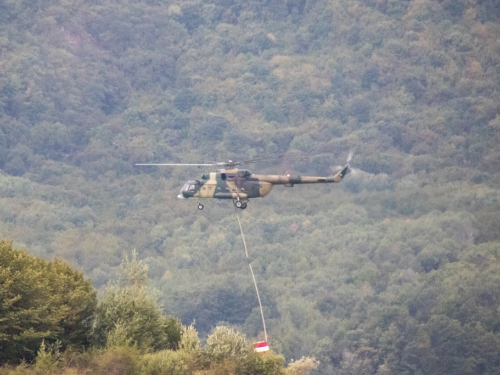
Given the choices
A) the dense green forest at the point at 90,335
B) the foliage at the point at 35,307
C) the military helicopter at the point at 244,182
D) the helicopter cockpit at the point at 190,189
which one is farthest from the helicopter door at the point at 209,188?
the foliage at the point at 35,307

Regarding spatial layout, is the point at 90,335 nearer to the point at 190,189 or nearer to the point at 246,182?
the point at 246,182

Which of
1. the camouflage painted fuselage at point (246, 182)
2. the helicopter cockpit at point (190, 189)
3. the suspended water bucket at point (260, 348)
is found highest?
the helicopter cockpit at point (190, 189)

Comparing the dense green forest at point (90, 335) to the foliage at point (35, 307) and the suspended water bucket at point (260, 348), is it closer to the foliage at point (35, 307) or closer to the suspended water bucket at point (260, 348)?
the foliage at point (35, 307)

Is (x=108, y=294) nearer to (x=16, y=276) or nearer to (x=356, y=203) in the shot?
(x=16, y=276)

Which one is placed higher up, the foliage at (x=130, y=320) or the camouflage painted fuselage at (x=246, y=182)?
the camouflage painted fuselage at (x=246, y=182)

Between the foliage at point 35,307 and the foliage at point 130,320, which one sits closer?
the foliage at point 35,307

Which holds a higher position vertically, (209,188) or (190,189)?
(190,189)

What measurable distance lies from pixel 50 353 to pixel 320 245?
139 meters

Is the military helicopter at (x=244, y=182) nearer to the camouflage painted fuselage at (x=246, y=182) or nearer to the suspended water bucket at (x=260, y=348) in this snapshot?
the camouflage painted fuselage at (x=246, y=182)

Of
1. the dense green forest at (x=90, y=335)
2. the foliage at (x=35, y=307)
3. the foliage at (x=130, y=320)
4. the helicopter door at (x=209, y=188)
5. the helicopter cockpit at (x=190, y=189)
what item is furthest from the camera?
the helicopter cockpit at (x=190, y=189)

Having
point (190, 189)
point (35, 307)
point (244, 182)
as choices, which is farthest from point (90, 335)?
point (190, 189)

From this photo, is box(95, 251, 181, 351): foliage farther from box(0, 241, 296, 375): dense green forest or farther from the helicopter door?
the helicopter door

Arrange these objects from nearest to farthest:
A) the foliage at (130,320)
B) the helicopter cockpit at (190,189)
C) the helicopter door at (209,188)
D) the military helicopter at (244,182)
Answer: the foliage at (130,320) → the military helicopter at (244,182) → the helicopter door at (209,188) → the helicopter cockpit at (190,189)

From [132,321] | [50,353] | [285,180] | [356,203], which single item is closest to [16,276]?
[50,353]
